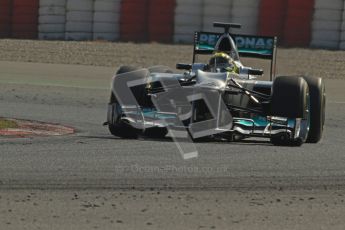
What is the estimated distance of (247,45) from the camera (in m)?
14.3

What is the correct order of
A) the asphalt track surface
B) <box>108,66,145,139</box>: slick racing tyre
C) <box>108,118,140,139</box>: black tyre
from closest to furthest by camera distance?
the asphalt track surface
<box>108,66,145,139</box>: slick racing tyre
<box>108,118,140,139</box>: black tyre

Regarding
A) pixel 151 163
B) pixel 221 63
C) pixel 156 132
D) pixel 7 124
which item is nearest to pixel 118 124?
pixel 156 132

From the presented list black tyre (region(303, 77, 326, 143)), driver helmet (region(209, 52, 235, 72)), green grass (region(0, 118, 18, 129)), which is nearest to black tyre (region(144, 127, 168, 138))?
driver helmet (region(209, 52, 235, 72))

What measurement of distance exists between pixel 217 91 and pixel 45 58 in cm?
1536

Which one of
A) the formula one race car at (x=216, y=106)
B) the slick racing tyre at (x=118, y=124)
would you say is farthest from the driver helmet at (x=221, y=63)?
the slick racing tyre at (x=118, y=124)

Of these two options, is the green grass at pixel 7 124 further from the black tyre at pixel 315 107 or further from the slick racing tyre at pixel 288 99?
the black tyre at pixel 315 107

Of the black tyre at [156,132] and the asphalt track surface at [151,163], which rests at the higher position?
the asphalt track surface at [151,163]

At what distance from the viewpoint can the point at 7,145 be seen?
11.0 metres

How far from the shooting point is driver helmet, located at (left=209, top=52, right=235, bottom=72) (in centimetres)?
1329

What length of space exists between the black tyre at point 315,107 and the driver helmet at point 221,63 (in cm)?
118

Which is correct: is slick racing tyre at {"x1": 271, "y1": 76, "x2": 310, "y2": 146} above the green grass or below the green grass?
above

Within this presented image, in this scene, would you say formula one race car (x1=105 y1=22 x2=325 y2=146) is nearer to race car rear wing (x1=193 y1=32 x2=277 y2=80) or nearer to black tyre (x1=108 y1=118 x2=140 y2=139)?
black tyre (x1=108 y1=118 x2=140 y2=139)

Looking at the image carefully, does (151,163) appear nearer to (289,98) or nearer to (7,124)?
(289,98)

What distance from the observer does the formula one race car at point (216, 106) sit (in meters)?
11.8
